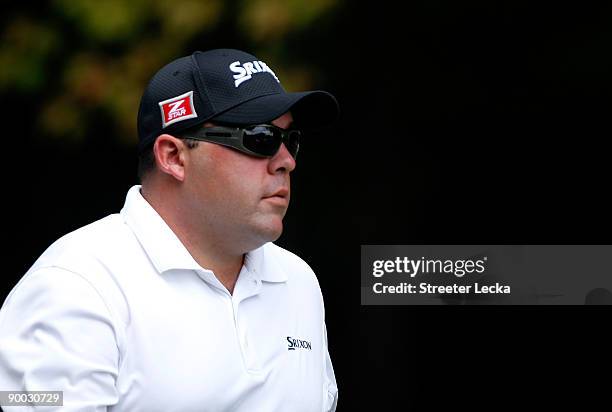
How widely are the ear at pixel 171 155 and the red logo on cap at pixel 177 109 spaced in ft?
0.16

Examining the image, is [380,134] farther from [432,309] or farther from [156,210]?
[156,210]

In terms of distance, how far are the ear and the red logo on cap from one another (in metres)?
0.05

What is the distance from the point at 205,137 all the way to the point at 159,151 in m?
0.13

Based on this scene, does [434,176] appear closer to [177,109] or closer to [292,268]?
[292,268]

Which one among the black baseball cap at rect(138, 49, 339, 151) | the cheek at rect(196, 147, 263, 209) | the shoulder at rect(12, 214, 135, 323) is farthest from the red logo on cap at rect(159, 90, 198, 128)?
the shoulder at rect(12, 214, 135, 323)

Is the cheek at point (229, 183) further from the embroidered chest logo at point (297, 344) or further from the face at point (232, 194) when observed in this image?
the embroidered chest logo at point (297, 344)

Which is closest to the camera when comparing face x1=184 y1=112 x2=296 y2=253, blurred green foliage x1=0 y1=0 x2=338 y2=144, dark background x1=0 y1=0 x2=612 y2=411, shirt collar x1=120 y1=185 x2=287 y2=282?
shirt collar x1=120 y1=185 x2=287 y2=282

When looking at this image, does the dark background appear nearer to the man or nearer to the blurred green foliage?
the blurred green foliage

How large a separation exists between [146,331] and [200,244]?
37cm

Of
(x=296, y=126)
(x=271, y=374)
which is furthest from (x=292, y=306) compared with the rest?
(x=296, y=126)

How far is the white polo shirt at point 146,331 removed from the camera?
2.40m

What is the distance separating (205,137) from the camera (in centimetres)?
278

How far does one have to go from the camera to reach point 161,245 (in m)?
2.69

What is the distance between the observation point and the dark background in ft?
17.3
